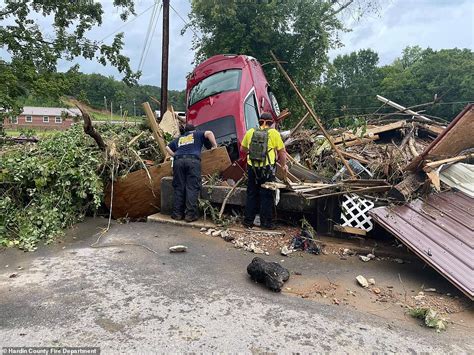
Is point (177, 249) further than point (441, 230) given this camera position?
Yes

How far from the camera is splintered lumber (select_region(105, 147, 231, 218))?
6.57m

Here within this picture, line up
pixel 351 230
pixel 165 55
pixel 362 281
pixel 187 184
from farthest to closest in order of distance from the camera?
pixel 165 55 < pixel 187 184 < pixel 351 230 < pixel 362 281

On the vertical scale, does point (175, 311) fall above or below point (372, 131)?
below

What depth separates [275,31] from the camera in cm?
1576

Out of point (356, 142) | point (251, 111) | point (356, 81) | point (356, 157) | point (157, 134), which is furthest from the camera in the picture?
point (356, 81)

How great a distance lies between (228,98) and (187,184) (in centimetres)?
257

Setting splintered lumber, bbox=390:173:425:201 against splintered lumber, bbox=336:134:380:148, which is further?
splintered lumber, bbox=336:134:380:148

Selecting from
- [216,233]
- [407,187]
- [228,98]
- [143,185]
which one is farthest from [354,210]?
[228,98]

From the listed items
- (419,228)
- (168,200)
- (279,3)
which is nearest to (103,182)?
(168,200)

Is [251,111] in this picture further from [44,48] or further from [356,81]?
[356,81]

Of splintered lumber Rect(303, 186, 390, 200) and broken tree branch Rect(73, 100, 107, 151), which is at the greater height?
broken tree branch Rect(73, 100, 107, 151)

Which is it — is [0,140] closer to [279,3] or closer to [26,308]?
[26,308]

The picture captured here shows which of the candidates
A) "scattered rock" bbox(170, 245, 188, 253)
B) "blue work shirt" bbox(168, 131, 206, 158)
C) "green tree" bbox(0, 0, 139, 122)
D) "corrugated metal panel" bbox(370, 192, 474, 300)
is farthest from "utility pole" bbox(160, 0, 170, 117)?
"corrugated metal panel" bbox(370, 192, 474, 300)

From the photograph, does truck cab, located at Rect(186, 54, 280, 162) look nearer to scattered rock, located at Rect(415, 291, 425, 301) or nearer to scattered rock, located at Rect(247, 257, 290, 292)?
scattered rock, located at Rect(247, 257, 290, 292)
